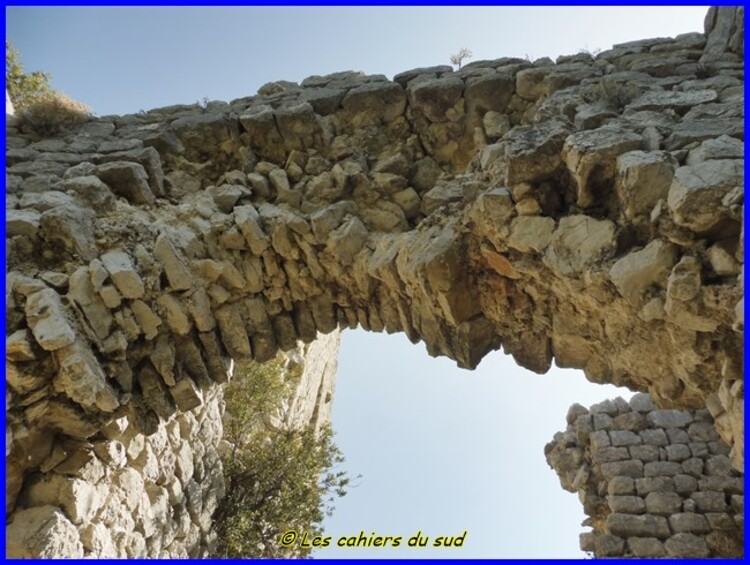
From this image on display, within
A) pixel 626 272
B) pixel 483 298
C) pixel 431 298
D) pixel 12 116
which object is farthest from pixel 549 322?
pixel 12 116

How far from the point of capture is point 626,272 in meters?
2.72

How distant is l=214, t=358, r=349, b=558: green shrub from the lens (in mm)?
6324

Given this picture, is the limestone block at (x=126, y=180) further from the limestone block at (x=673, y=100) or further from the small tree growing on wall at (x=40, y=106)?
the limestone block at (x=673, y=100)

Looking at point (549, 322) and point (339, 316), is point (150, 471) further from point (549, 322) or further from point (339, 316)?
point (549, 322)

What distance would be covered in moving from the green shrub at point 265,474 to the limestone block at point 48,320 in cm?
364

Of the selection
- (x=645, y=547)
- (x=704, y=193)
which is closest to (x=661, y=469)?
(x=645, y=547)

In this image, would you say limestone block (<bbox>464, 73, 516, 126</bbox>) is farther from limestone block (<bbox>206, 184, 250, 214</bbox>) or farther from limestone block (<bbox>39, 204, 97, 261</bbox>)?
limestone block (<bbox>39, 204, 97, 261</bbox>)

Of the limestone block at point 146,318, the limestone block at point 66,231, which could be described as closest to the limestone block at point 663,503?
the limestone block at point 146,318

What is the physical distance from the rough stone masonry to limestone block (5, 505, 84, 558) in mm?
15

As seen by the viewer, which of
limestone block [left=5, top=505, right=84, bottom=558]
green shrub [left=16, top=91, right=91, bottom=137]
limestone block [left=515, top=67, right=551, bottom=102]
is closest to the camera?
limestone block [left=5, top=505, right=84, bottom=558]

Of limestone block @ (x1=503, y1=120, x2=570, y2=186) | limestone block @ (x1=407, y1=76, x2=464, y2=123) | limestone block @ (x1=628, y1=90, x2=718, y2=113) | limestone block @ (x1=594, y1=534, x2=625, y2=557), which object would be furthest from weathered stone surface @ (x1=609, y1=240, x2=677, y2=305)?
limestone block @ (x1=594, y1=534, x2=625, y2=557)

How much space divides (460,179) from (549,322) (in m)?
1.26

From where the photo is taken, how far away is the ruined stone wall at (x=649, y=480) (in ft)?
19.5

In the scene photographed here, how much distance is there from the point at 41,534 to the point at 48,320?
1423 mm
